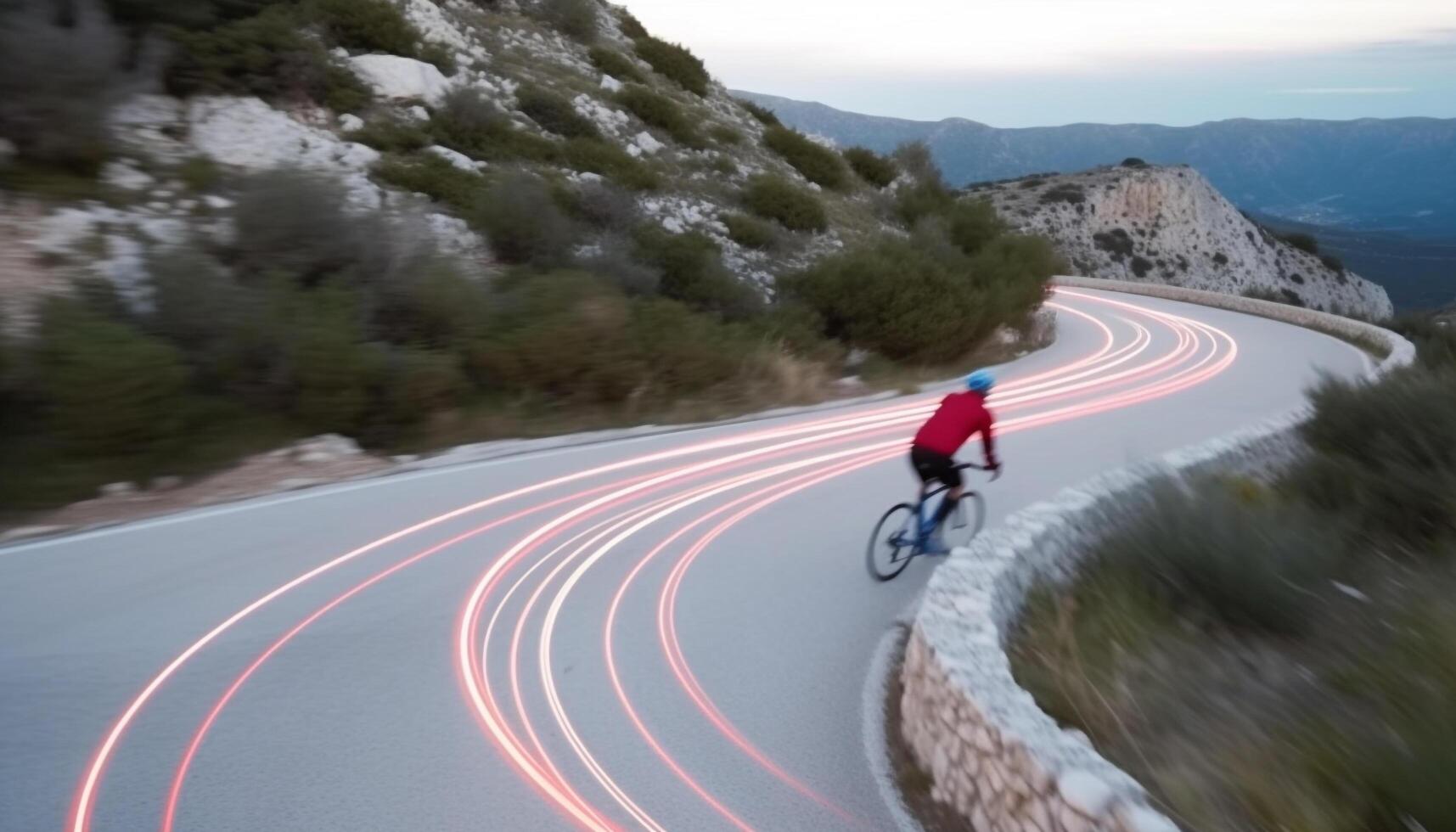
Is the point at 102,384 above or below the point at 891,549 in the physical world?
above

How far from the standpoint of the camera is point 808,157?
3881 centimetres

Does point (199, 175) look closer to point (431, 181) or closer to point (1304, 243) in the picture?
point (431, 181)

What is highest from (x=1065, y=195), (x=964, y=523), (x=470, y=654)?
(x=1065, y=195)

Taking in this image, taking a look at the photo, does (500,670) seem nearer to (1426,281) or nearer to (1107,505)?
(1107,505)

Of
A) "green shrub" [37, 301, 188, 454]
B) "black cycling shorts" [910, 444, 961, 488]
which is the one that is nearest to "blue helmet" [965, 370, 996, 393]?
"black cycling shorts" [910, 444, 961, 488]

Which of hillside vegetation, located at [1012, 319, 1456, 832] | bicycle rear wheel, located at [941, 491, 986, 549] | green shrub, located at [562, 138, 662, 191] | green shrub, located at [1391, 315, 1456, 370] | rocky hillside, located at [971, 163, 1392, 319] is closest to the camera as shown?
hillside vegetation, located at [1012, 319, 1456, 832]

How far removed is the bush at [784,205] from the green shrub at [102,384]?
21.1m

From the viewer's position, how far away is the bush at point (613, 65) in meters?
37.9

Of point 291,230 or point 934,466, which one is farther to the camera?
point 291,230

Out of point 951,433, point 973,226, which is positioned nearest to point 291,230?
point 951,433

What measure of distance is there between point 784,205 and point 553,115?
22.9 ft

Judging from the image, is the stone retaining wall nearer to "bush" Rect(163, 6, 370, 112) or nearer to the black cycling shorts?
the black cycling shorts

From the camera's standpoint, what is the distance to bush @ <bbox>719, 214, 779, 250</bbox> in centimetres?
2786

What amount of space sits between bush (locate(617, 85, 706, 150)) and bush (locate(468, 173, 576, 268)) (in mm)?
14336
